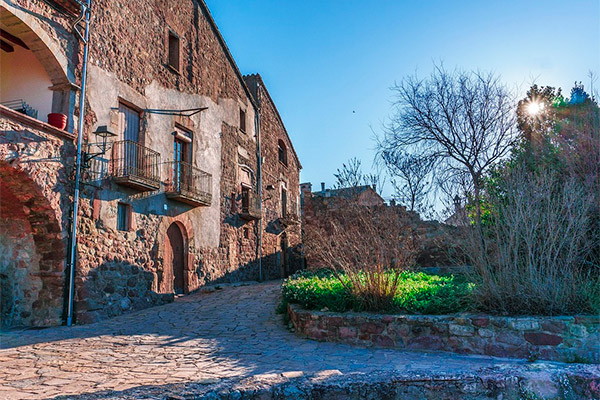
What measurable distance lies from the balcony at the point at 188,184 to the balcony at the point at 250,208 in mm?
2571

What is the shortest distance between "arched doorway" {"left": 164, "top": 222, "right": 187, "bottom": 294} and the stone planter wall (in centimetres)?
610

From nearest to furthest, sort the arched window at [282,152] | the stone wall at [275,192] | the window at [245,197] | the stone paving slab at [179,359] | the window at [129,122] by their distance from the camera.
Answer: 1. the stone paving slab at [179,359]
2. the window at [129,122]
3. the window at [245,197]
4. the stone wall at [275,192]
5. the arched window at [282,152]

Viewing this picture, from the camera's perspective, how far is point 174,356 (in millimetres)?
5168

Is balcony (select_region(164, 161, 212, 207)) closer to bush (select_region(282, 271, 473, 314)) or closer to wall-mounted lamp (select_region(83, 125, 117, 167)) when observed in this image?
wall-mounted lamp (select_region(83, 125, 117, 167))

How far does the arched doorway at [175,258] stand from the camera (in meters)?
11.0

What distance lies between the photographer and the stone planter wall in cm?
485

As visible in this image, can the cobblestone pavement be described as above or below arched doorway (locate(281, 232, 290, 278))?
below

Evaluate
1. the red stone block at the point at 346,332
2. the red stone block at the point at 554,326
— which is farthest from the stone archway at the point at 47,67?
the red stone block at the point at 554,326

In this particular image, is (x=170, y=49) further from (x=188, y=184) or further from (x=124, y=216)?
(x=124, y=216)

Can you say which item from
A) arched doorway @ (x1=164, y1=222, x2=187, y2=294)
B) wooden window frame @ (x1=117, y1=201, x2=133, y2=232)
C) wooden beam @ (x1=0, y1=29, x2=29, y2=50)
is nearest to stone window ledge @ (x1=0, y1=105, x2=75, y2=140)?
wooden window frame @ (x1=117, y1=201, x2=133, y2=232)

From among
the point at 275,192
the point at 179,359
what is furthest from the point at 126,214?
the point at 275,192

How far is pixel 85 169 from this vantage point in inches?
324

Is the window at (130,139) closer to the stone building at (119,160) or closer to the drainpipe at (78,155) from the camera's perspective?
the stone building at (119,160)

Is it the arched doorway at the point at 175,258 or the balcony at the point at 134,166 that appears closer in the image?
the balcony at the point at 134,166
